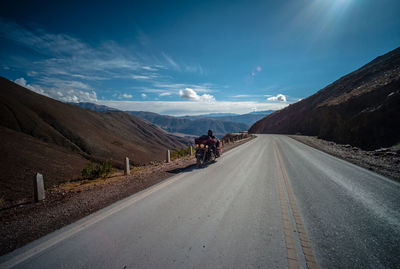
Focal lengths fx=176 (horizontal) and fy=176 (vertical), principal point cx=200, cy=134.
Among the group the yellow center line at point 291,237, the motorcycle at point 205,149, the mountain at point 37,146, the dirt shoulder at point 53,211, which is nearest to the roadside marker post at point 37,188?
the dirt shoulder at point 53,211

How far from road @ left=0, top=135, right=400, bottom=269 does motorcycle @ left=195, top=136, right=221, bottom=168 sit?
13.6 ft

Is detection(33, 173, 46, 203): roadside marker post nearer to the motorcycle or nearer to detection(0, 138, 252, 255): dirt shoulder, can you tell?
detection(0, 138, 252, 255): dirt shoulder

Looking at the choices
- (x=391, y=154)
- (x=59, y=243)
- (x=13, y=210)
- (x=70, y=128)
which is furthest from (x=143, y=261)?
(x=70, y=128)

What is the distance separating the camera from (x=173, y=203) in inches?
177

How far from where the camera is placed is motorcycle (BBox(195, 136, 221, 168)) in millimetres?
9711

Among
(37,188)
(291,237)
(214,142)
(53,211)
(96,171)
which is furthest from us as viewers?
(214,142)

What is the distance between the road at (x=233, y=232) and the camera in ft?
8.06

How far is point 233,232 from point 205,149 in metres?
6.64

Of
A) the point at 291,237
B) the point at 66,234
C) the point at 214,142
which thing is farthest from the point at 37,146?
the point at 291,237

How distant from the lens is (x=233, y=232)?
3.18m

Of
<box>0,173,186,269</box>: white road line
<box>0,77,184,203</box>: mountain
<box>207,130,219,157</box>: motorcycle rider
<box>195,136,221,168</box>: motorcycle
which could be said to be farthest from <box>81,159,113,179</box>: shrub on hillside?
<box>207,130,219,157</box>: motorcycle rider

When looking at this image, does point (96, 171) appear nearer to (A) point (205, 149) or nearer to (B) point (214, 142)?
(A) point (205, 149)

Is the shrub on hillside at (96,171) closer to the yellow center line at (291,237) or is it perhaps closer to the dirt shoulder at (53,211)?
the dirt shoulder at (53,211)

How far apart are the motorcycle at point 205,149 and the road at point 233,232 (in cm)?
415
